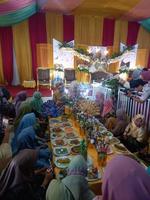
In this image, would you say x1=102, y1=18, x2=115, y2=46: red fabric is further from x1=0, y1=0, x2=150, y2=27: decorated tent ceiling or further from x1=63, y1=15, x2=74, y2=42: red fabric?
x1=63, y1=15, x2=74, y2=42: red fabric

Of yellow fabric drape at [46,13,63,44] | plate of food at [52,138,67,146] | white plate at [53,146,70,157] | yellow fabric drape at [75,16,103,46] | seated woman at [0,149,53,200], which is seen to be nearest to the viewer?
seated woman at [0,149,53,200]

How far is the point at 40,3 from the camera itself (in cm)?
A: 681

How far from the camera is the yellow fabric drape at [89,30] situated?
8648 mm

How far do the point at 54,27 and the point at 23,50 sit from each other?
1.59 metres

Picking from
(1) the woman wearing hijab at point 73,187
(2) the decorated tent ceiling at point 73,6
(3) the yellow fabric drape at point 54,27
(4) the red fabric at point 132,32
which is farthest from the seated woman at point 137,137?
(4) the red fabric at point 132,32

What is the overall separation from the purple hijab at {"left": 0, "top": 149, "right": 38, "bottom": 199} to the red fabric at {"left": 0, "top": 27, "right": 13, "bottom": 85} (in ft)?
22.2

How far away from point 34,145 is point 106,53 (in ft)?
Result: 23.5

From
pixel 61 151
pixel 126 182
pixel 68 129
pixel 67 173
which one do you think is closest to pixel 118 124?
pixel 68 129

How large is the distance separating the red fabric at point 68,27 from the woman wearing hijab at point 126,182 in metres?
7.78

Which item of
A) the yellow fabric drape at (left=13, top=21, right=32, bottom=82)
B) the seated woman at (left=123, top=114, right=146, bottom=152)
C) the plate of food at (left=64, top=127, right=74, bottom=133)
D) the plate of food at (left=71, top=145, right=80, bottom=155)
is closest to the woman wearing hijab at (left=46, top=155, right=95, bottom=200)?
the plate of food at (left=71, top=145, right=80, bottom=155)

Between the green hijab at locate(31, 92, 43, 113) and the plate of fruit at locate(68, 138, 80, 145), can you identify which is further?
the green hijab at locate(31, 92, 43, 113)

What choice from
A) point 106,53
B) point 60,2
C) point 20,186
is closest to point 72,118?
point 20,186

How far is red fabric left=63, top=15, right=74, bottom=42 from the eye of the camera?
8477 mm

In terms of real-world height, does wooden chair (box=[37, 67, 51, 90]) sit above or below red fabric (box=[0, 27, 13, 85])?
below
